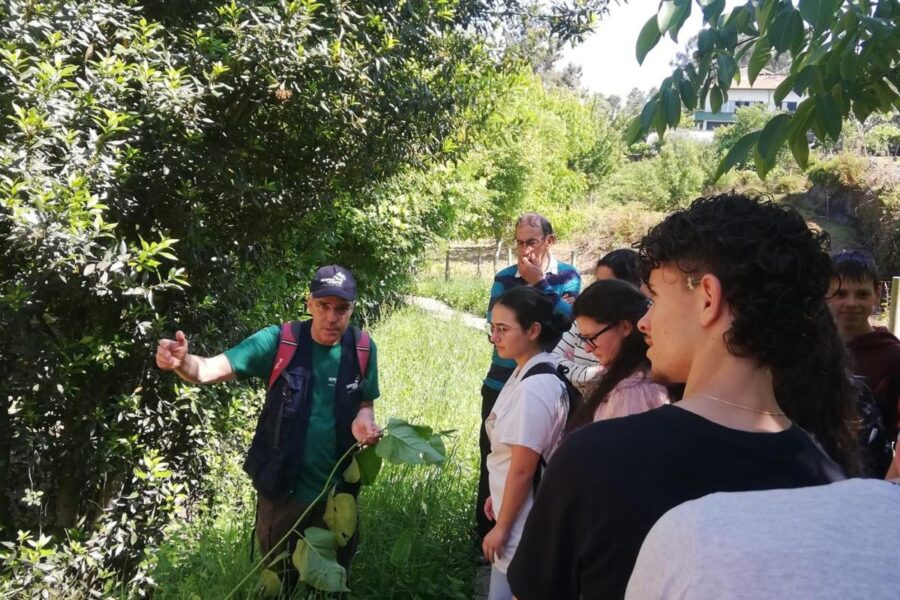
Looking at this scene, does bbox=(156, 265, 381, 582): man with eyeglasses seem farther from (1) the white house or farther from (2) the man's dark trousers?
(1) the white house

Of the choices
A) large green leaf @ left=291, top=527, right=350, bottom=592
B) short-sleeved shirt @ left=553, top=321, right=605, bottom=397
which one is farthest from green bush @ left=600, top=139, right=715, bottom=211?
large green leaf @ left=291, top=527, right=350, bottom=592

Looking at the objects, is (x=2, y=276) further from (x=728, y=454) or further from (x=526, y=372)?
(x=728, y=454)

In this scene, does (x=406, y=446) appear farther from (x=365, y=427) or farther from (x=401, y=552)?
(x=401, y=552)

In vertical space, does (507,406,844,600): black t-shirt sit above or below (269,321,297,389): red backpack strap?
above

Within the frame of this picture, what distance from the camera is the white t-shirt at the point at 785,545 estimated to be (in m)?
0.84

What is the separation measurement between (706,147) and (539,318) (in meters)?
41.5

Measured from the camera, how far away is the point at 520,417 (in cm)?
315

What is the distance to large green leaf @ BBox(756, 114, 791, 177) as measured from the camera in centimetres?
271

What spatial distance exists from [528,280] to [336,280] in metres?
1.68

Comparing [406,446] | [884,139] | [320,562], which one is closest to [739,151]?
[406,446]

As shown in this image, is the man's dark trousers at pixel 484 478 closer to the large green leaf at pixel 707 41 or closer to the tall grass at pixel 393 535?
the tall grass at pixel 393 535

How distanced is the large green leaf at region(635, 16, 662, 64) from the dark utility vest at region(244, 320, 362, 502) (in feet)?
6.49

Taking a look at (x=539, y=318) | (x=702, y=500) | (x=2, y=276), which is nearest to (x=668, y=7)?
(x=539, y=318)

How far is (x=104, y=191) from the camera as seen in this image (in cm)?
405
